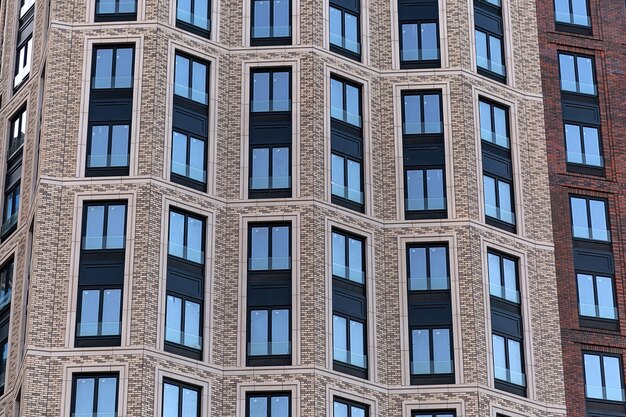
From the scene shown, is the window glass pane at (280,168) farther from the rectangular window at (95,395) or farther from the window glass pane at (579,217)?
the window glass pane at (579,217)

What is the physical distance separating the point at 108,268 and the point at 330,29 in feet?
61.8

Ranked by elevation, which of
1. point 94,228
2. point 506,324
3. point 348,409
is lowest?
point 348,409

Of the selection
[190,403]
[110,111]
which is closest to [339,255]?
[190,403]

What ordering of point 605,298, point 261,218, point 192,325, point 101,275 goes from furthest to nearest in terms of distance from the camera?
point 605,298, point 261,218, point 192,325, point 101,275

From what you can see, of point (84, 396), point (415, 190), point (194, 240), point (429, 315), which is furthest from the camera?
point (415, 190)

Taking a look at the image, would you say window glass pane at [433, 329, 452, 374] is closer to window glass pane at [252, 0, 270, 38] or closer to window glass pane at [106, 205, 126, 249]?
window glass pane at [106, 205, 126, 249]

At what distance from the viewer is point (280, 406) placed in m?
84.1

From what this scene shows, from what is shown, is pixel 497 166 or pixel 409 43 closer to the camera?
pixel 497 166

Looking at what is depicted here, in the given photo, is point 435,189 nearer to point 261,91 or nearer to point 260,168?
point 260,168

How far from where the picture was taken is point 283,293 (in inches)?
3413

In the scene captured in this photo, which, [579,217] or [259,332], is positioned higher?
[579,217]

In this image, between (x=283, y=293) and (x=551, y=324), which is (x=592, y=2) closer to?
(x=551, y=324)

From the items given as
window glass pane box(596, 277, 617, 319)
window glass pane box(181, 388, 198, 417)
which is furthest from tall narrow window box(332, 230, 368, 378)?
window glass pane box(596, 277, 617, 319)

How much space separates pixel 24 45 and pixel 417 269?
994 inches
